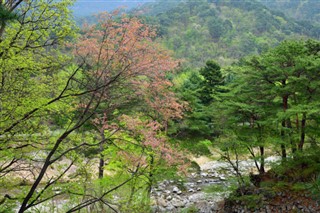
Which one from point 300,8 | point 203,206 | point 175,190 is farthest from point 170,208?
point 300,8

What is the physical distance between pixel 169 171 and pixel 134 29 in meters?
5.24

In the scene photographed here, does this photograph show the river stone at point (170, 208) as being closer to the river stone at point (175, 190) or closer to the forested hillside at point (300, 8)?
the river stone at point (175, 190)

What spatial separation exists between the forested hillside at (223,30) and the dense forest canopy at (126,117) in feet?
127

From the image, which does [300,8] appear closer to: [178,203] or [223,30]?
[223,30]

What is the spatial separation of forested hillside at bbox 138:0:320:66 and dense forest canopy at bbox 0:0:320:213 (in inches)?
1522

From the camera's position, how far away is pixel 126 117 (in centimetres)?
1059

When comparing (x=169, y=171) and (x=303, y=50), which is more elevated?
(x=303, y=50)

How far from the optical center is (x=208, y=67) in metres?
26.0

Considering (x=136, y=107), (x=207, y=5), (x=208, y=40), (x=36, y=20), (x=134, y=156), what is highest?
(x=207, y=5)

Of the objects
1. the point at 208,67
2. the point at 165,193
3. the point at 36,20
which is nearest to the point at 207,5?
the point at 208,67

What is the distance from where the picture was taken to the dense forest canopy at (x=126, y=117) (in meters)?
5.49

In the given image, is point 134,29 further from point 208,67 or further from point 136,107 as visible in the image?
point 208,67

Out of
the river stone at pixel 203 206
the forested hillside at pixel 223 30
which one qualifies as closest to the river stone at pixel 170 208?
the river stone at pixel 203 206

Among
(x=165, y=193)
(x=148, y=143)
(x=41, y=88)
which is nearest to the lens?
(x=41, y=88)
